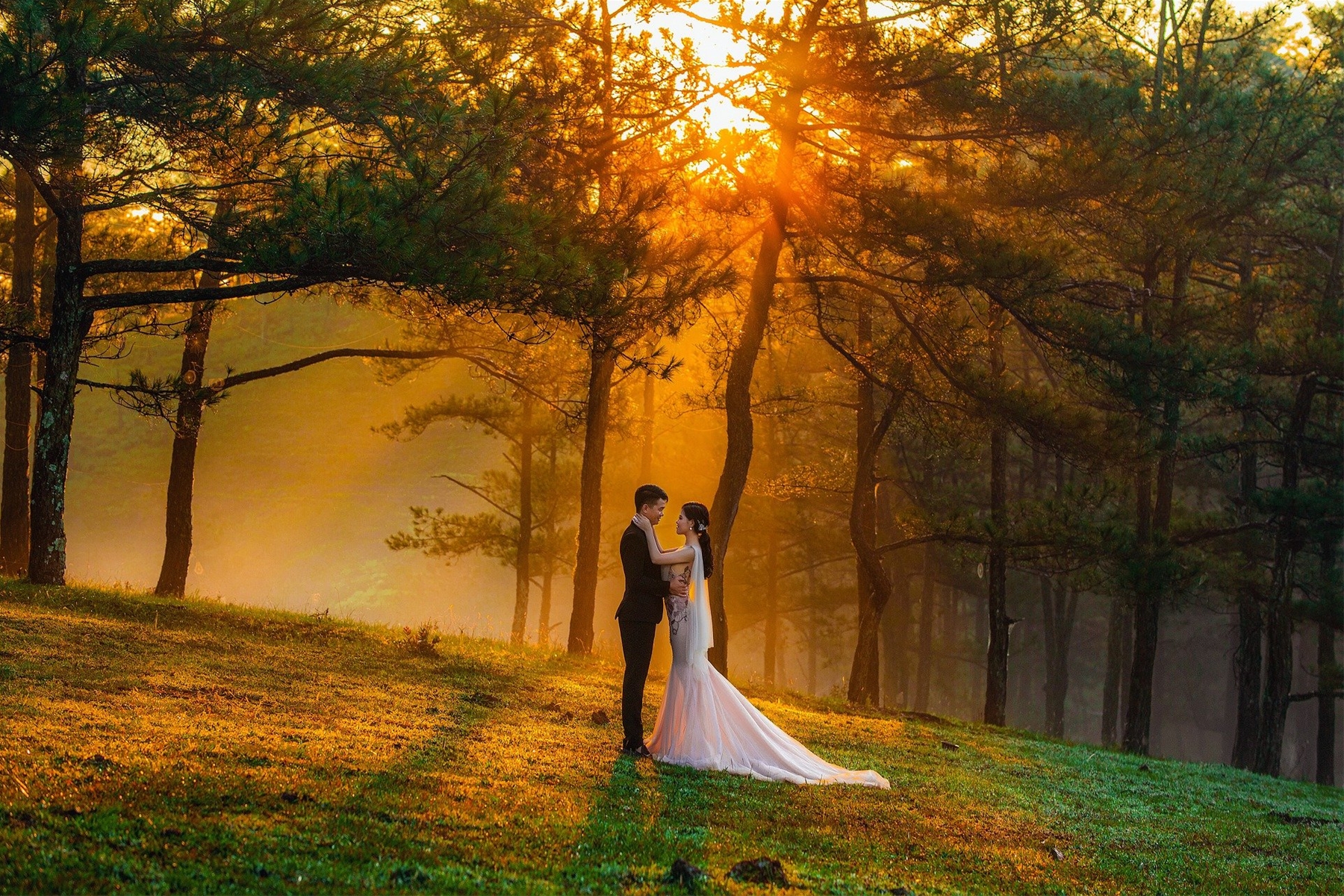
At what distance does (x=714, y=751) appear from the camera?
999 centimetres

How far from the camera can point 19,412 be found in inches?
812

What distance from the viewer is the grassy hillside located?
19.6 ft

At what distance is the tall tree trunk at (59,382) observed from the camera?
51.4 feet

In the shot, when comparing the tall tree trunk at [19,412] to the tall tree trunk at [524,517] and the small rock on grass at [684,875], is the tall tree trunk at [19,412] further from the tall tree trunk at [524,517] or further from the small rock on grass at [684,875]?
the small rock on grass at [684,875]

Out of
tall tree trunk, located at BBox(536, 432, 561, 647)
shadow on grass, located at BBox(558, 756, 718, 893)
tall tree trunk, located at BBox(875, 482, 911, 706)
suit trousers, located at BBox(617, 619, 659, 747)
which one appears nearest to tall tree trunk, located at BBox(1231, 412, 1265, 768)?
tall tree trunk, located at BBox(875, 482, 911, 706)

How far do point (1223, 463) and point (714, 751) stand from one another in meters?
24.3

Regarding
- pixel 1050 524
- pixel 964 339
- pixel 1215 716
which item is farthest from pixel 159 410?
pixel 1215 716

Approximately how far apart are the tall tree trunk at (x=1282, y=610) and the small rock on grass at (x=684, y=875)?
22160 mm

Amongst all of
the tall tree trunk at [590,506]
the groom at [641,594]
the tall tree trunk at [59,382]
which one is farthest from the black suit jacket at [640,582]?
the tall tree trunk at [590,506]

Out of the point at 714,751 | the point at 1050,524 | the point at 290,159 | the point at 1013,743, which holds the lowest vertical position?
the point at 1013,743

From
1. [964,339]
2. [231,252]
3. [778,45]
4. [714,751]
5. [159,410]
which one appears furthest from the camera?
[964,339]

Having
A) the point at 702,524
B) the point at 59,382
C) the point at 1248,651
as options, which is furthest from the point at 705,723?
the point at 1248,651

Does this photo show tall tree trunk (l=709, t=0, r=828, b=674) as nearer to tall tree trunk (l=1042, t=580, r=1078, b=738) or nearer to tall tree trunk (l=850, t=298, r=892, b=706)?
tall tree trunk (l=850, t=298, r=892, b=706)

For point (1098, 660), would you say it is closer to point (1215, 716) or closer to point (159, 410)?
point (1215, 716)
